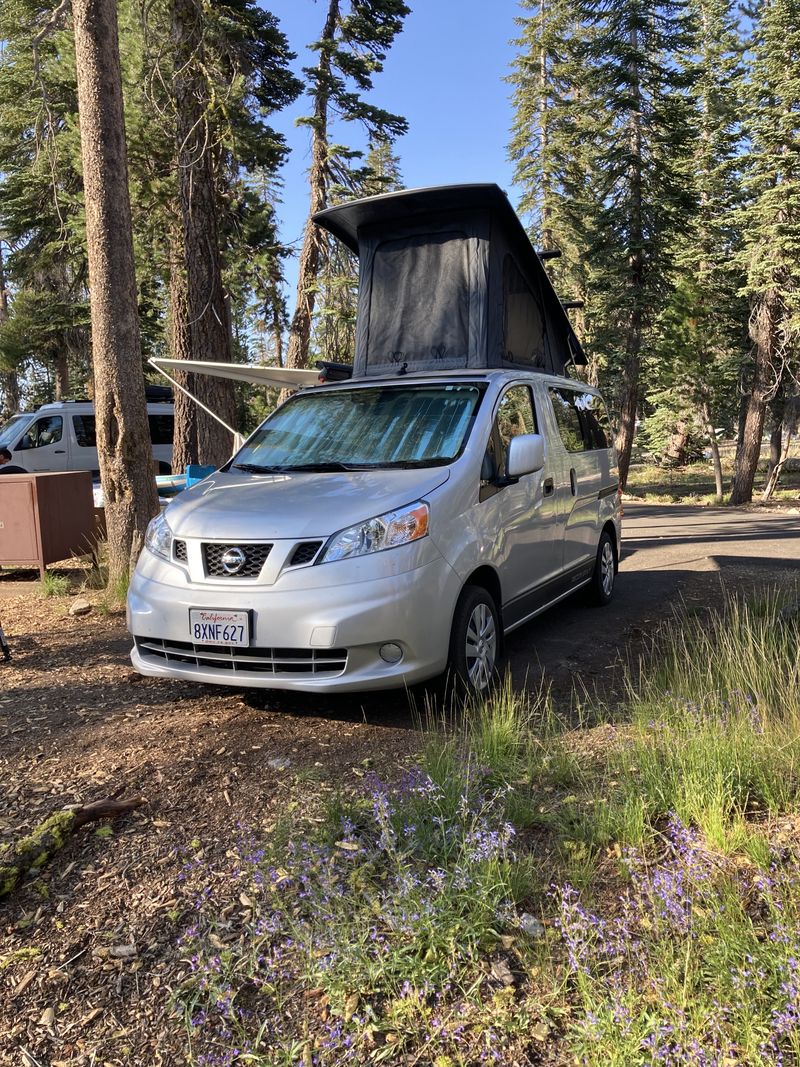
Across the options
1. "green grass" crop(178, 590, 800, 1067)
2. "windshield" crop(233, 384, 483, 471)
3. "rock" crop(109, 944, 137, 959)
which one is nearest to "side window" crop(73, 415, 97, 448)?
"windshield" crop(233, 384, 483, 471)

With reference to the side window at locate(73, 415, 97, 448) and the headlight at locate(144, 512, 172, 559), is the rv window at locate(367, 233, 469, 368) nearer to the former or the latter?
the headlight at locate(144, 512, 172, 559)

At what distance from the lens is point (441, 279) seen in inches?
270

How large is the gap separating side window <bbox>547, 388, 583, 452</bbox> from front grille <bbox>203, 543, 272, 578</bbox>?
3031 mm

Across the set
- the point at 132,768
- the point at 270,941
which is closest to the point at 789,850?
the point at 270,941

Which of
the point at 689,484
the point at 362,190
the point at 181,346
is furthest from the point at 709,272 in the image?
the point at 181,346

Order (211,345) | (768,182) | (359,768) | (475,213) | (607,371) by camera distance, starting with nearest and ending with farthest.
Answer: (359,768), (475,213), (211,345), (768,182), (607,371)

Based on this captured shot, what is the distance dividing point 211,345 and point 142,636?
28.3 ft

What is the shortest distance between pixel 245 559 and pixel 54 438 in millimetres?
16630

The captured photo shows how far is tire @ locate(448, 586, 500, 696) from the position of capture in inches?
164

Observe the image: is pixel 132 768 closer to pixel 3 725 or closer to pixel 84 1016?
pixel 3 725

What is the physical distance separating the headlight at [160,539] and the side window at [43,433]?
15.7 metres

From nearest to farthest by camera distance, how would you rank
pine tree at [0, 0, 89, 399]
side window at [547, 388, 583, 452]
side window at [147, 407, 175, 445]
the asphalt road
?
the asphalt road, side window at [547, 388, 583, 452], pine tree at [0, 0, 89, 399], side window at [147, 407, 175, 445]

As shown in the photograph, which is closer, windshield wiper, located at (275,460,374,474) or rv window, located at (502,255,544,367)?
windshield wiper, located at (275,460,374,474)

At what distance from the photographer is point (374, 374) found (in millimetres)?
7004
